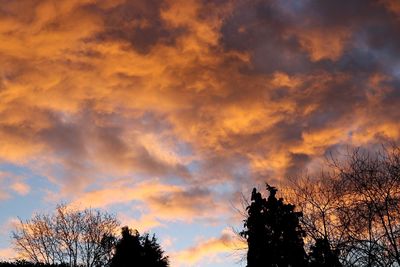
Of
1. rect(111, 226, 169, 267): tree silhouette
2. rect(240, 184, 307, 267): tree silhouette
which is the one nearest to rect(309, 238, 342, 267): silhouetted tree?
rect(240, 184, 307, 267): tree silhouette

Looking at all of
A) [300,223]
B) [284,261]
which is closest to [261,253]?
[284,261]

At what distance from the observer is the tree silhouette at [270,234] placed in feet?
102

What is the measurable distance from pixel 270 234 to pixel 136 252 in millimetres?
11352

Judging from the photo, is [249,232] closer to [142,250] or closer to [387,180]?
[142,250]

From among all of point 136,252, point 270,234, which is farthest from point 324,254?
point 136,252

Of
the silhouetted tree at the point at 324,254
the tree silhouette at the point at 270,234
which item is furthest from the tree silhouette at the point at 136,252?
the silhouetted tree at the point at 324,254

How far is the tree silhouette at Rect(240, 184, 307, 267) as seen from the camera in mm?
31078

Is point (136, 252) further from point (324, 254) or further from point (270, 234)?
point (324, 254)

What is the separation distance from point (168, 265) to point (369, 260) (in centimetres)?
2372

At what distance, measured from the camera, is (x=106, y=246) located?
46.8m

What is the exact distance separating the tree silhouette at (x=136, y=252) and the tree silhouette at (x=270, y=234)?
8.98 m

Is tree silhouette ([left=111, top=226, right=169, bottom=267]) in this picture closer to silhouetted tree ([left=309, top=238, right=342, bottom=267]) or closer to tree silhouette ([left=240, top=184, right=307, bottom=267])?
tree silhouette ([left=240, top=184, right=307, bottom=267])

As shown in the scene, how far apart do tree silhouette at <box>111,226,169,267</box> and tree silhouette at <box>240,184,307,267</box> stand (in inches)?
354

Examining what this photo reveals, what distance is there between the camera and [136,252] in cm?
3628
